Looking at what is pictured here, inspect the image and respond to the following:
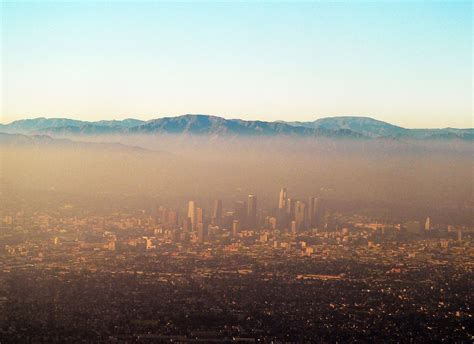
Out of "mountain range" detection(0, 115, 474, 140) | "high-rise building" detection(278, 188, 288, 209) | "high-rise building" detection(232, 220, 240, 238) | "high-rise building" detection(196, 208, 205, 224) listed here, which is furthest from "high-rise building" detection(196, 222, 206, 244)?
"mountain range" detection(0, 115, 474, 140)

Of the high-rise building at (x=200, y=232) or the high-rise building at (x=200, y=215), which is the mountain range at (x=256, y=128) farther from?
the high-rise building at (x=200, y=232)

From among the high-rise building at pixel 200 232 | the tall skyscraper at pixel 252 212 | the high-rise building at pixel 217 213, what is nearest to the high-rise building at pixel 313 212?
Answer: the tall skyscraper at pixel 252 212

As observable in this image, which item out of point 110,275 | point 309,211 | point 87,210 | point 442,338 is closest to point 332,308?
point 442,338

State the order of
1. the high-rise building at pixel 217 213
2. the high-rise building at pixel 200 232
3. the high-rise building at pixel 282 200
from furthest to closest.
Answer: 1. the high-rise building at pixel 282 200
2. the high-rise building at pixel 217 213
3. the high-rise building at pixel 200 232

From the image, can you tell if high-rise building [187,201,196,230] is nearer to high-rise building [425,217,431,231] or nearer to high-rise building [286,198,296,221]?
high-rise building [286,198,296,221]

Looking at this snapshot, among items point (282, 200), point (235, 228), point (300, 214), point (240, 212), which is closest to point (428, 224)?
point (300, 214)
